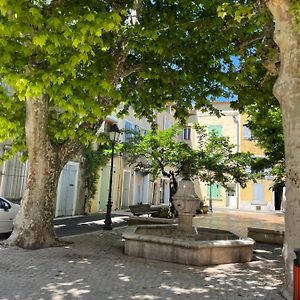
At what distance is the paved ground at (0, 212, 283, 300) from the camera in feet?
18.6

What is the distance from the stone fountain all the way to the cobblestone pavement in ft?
0.78

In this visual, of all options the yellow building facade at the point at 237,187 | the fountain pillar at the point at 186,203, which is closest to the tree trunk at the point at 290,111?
the fountain pillar at the point at 186,203

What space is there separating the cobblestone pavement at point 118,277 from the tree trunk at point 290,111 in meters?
0.93

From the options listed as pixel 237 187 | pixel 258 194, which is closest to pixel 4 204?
pixel 258 194

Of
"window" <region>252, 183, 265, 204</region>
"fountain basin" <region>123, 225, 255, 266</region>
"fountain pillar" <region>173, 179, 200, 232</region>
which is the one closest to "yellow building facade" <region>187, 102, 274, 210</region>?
"window" <region>252, 183, 265, 204</region>

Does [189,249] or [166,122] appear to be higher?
[166,122]

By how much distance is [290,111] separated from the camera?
5977 mm

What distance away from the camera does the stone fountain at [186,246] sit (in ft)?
26.4

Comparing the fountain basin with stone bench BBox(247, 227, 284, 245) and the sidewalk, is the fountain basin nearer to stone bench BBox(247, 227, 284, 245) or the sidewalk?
stone bench BBox(247, 227, 284, 245)

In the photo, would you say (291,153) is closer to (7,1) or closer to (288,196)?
(288,196)

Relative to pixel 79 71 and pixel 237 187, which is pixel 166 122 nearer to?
pixel 237 187

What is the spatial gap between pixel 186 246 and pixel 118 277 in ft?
6.26

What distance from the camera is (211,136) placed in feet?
69.1

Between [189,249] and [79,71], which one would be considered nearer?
[189,249]
